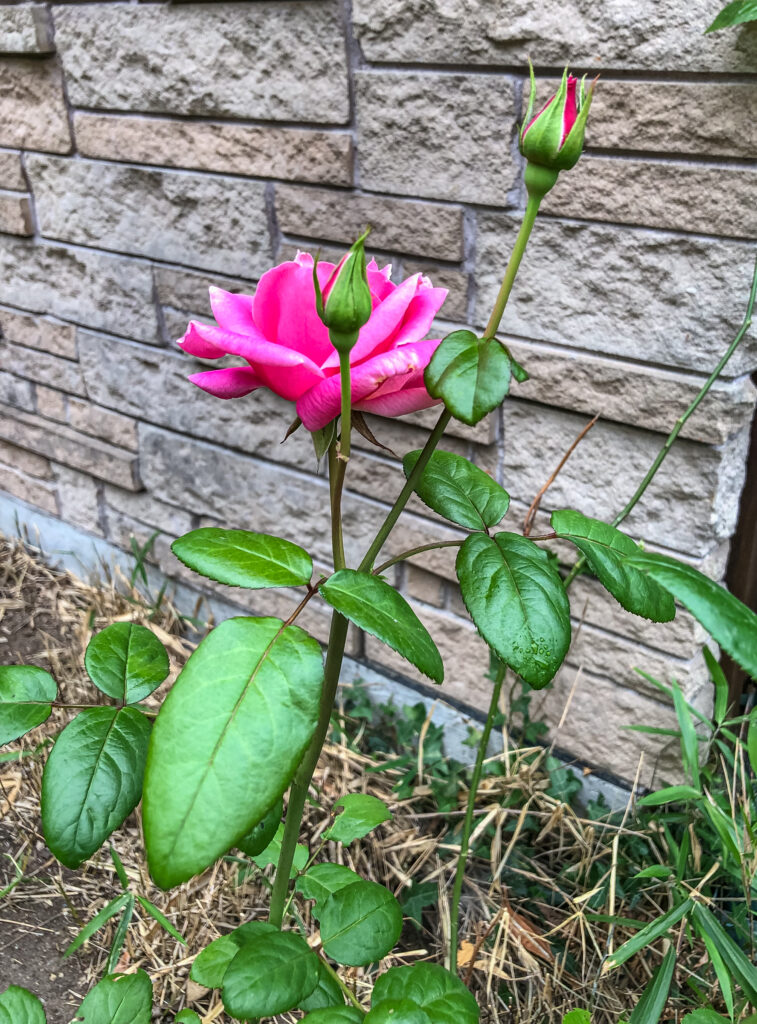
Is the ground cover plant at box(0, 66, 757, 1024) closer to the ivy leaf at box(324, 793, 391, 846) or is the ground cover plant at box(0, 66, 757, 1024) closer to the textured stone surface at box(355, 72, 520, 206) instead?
the ivy leaf at box(324, 793, 391, 846)

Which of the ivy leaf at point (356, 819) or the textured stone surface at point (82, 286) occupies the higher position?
the textured stone surface at point (82, 286)

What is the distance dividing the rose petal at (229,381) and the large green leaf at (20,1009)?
51 centimetres

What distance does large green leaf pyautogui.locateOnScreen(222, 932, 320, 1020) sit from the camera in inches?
22.1

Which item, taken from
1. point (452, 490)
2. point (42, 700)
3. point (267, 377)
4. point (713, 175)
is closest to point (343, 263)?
point (267, 377)

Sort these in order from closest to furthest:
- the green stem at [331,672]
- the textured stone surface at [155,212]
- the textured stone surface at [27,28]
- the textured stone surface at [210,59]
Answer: the green stem at [331,672] → the textured stone surface at [210,59] → the textured stone surface at [155,212] → the textured stone surface at [27,28]

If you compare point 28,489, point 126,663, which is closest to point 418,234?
point 126,663

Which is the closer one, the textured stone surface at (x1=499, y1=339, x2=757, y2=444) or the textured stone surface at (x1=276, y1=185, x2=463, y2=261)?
the textured stone surface at (x1=499, y1=339, x2=757, y2=444)

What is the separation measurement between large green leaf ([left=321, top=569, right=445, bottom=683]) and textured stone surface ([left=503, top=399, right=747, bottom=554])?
0.72m

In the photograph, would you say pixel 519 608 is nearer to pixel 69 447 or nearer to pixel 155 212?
pixel 155 212

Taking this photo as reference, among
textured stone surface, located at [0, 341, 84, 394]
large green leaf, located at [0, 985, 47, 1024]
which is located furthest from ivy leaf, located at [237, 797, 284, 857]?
textured stone surface, located at [0, 341, 84, 394]

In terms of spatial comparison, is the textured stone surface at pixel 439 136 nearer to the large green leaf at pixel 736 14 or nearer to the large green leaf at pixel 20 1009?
the large green leaf at pixel 736 14

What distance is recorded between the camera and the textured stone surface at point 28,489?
2117 millimetres

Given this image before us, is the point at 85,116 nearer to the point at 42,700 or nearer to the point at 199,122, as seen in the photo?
the point at 199,122

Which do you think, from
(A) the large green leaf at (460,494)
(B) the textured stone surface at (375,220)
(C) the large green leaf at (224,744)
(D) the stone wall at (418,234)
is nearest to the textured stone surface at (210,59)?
(D) the stone wall at (418,234)
